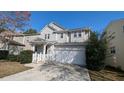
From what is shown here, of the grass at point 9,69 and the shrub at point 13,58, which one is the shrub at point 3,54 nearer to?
the shrub at point 13,58

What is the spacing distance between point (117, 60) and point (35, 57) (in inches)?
372

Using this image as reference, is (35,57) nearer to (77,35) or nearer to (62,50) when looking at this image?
(62,50)

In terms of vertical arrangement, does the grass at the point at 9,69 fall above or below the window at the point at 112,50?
below

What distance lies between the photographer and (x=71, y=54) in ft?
52.5

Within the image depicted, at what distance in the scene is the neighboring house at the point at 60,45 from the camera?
1543 centimetres

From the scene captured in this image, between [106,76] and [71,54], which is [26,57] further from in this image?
[106,76]

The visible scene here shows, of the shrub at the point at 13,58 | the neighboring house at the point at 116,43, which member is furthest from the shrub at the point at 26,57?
the neighboring house at the point at 116,43


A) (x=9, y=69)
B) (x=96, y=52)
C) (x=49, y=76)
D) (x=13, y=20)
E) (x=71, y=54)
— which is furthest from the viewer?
(x=71, y=54)

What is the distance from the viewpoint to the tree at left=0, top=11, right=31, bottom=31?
14266mm

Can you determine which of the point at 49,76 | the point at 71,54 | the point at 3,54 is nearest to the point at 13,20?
the point at 3,54

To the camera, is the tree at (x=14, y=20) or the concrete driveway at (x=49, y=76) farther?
the tree at (x=14, y=20)

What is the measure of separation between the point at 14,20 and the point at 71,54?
27.9 feet
